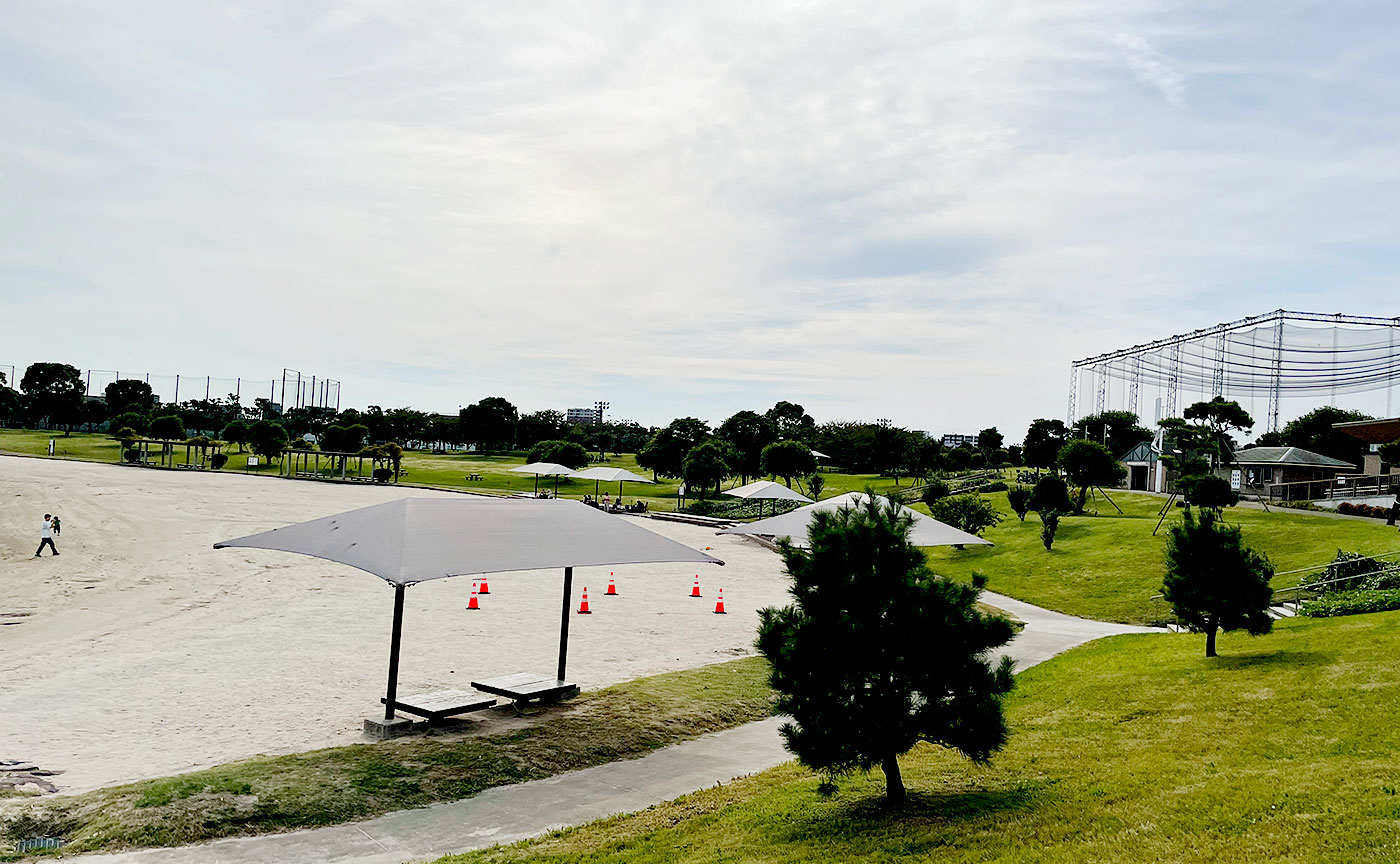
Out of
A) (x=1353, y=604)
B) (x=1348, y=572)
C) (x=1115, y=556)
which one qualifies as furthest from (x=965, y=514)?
(x=1353, y=604)

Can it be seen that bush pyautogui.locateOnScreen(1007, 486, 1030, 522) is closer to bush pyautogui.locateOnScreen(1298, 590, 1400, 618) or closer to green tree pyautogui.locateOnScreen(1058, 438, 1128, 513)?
green tree pyautogui.locateOnScreen(1058, 438, 1128, 513)

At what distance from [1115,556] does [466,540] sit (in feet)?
82.0

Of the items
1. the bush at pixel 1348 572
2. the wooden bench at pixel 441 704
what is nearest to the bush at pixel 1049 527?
the bush at pixel 1348 572

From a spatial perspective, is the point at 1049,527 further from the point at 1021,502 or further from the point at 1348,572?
the point at 1348,572

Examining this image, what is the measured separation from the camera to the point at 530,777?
9867mm

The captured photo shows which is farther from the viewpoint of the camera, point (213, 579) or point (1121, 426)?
point (1121, 426)

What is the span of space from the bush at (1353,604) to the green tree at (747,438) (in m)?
47.1

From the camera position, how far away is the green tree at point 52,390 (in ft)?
Answer: 391

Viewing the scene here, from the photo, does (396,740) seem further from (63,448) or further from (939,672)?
(63,448)

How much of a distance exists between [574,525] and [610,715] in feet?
9.23

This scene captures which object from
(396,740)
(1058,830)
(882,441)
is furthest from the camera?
(882,441)

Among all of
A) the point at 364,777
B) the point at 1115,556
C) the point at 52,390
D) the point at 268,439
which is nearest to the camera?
the point at 364,777

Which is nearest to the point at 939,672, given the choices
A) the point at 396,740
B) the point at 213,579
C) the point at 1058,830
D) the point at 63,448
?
the point at 1058,830

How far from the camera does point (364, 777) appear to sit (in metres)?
9.27
